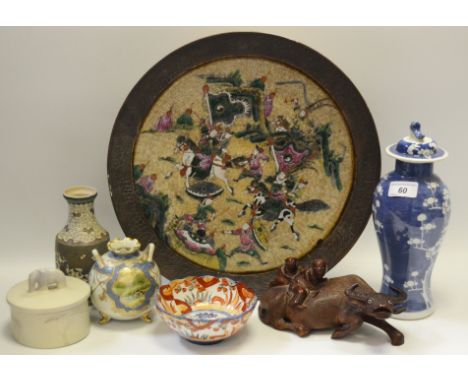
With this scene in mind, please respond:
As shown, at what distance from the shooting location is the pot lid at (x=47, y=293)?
9.07 feet

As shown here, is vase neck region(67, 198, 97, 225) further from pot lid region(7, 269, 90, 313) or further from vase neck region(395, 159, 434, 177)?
vase neck region(395, 159, 434, 177)

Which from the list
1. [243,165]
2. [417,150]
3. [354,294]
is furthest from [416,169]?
[243,165]

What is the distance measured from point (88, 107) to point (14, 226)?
0.54m

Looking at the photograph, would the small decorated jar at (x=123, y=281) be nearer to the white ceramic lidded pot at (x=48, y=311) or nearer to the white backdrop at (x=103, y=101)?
the white ceramic lidded pot at (x=48, y=311)

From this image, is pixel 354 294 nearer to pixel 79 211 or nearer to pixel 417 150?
pixel 417 150

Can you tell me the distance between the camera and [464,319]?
9.86 feet

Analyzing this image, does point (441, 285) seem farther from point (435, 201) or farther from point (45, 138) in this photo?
point (45, 138)

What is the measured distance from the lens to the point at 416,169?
2898 mm

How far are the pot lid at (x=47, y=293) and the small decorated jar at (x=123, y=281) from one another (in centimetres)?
6

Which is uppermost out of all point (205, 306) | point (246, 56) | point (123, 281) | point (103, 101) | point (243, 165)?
point (246, 56)

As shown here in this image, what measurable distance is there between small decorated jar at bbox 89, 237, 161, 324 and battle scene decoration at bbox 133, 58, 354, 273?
28 cm

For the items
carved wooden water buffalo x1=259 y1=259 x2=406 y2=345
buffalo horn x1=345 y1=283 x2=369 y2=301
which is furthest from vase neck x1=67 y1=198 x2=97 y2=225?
buffalo horn x1=345 y1=283 x2=369 y2=301

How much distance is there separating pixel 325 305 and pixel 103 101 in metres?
1.13

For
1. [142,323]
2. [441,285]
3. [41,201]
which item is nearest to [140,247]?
[142,323]
